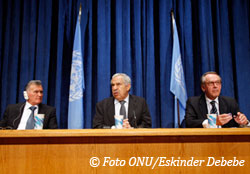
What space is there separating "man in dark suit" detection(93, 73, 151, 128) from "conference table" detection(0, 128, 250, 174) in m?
1.30

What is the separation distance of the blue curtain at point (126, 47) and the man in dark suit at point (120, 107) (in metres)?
0.80

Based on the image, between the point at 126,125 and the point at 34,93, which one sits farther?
the point at 34,93

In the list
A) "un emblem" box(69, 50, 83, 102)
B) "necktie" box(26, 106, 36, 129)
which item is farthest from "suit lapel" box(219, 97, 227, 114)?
"necktie" box(26, 106, 36, 129)

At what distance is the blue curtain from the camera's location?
365 centimetres

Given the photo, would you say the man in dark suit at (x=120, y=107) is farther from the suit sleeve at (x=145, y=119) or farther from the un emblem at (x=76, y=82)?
the un emblem at (x=76, y=82)

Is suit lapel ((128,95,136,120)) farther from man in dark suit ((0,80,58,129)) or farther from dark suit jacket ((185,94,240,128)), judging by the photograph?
man in dark suit ((0,80,58,129))

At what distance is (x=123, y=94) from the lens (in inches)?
111

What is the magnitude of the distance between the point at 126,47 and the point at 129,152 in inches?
101

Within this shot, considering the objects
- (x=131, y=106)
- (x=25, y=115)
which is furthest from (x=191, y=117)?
(x=25, y=115)

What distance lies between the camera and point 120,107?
9.29 feet

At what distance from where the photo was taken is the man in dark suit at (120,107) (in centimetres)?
273

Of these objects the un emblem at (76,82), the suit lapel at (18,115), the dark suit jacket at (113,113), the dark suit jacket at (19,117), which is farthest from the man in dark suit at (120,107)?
the suit lapel at (18,115)

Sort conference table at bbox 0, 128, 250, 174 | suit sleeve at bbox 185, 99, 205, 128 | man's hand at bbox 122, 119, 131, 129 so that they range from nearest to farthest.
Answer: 1. conference table at bbox 0, 128, 250, 174
2. man's hand at bbox 122, 119, 131, 129
3. suit sleeve at bbox 185, 99, 205, 128

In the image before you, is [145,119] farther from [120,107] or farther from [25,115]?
[25,115]
